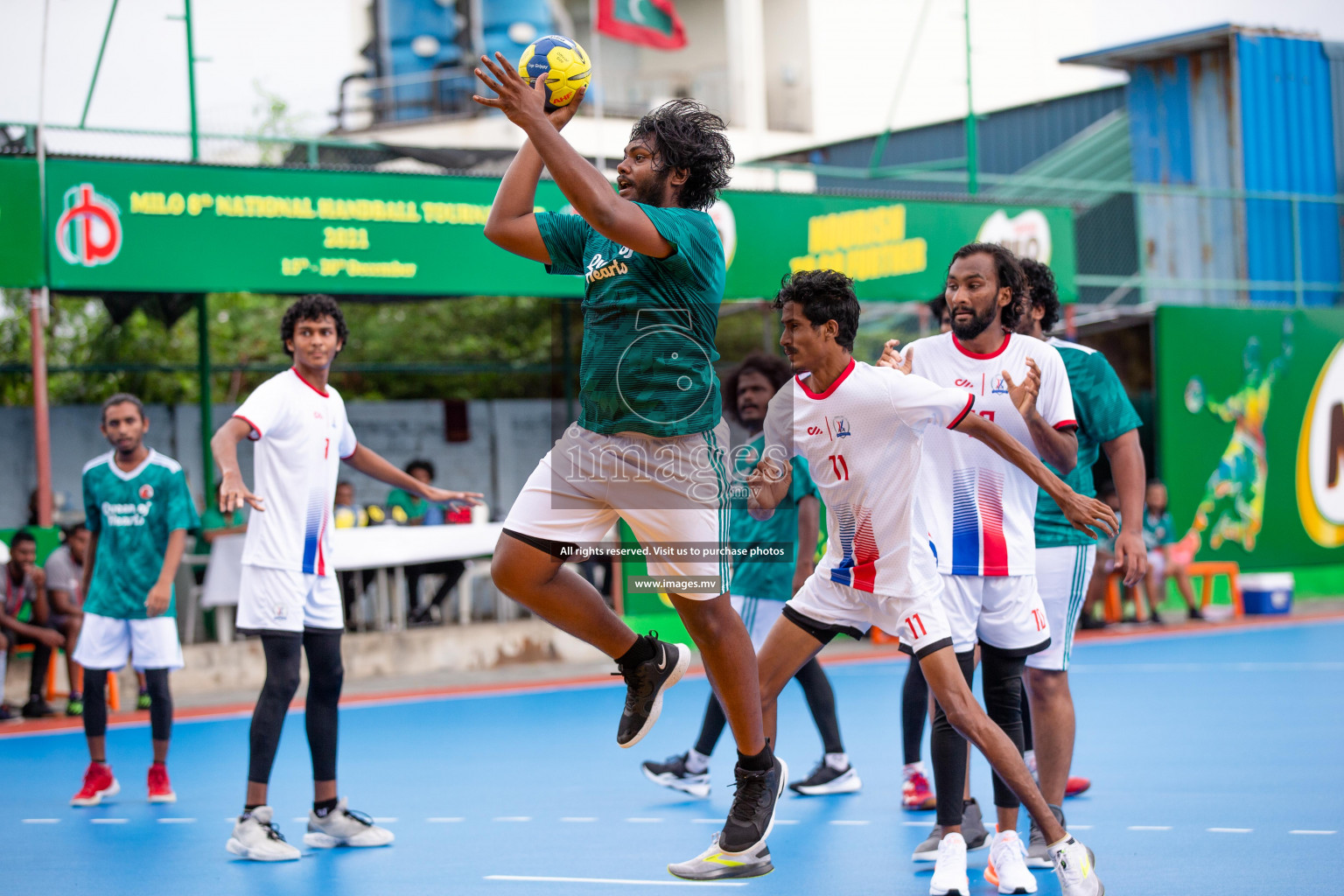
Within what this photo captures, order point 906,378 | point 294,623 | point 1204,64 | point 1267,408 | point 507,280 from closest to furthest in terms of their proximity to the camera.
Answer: point 906,378 < point 294,623 < point 507,280 < point 1267,408 < point 1204,64

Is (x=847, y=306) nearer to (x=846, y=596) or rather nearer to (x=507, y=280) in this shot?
(x=846, y=596)

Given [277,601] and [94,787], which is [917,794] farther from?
[94,787]

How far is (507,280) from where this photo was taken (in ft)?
42.0

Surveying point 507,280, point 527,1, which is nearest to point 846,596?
point 507,280

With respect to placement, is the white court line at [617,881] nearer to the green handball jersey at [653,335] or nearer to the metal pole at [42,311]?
the green handball jersey at [653,335]

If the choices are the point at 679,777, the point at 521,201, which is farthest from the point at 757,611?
the point at 521,201

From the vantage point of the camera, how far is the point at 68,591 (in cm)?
1088

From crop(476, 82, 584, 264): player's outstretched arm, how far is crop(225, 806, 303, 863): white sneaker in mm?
2900

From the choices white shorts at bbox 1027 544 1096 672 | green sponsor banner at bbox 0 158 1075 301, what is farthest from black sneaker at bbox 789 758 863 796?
green sponsor banner at bbox 0 158 1075 301

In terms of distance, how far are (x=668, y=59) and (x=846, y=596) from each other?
27.0 meters

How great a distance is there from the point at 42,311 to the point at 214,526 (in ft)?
8.11

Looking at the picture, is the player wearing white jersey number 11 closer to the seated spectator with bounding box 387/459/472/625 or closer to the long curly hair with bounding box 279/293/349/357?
the long curly hair with bounding box 279/293/349/357

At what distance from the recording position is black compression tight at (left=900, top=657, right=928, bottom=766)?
6.48 metres

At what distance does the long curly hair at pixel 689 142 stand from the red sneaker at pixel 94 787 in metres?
4.73
